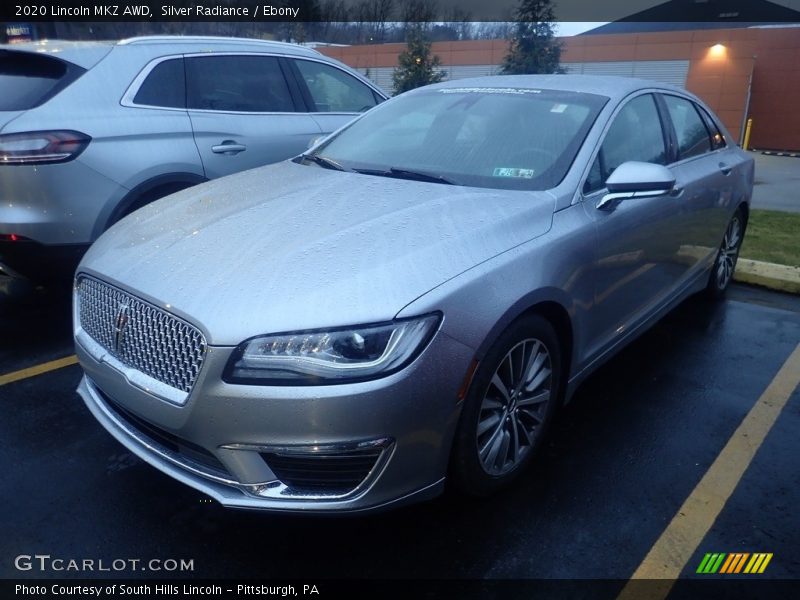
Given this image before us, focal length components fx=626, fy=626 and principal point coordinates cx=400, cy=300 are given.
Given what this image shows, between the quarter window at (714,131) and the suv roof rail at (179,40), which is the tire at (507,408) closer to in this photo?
the quarter window at (714,131)

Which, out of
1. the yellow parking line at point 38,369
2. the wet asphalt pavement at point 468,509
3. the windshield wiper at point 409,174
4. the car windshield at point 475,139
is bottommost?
the wet asphalt pavement at point 468,509

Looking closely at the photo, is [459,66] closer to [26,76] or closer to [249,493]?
[26,76]

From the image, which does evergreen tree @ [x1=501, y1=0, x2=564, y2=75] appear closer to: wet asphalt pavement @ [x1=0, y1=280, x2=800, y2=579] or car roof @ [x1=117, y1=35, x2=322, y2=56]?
car roof @ [x1=117, y1=35, x2=322, y2=56]

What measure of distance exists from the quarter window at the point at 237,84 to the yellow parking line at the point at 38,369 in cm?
191

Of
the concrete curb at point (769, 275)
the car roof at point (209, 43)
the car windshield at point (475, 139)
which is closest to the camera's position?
the car windshield at point (475, 139)

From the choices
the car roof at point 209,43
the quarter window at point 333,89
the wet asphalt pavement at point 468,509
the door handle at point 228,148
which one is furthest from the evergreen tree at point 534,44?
the wet asphalt pavement at point 468,509

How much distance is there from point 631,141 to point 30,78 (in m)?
3.61

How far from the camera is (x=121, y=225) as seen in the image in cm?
284

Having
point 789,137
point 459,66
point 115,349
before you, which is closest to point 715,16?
point 789,137

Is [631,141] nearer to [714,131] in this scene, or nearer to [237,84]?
[714,131]

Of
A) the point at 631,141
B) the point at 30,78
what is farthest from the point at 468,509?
→ the point at 30,78

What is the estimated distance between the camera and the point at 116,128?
388cm

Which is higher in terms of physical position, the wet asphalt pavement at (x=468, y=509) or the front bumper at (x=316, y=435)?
the front bumper at (x=316, y=435)

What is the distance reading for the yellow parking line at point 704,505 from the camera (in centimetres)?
219
